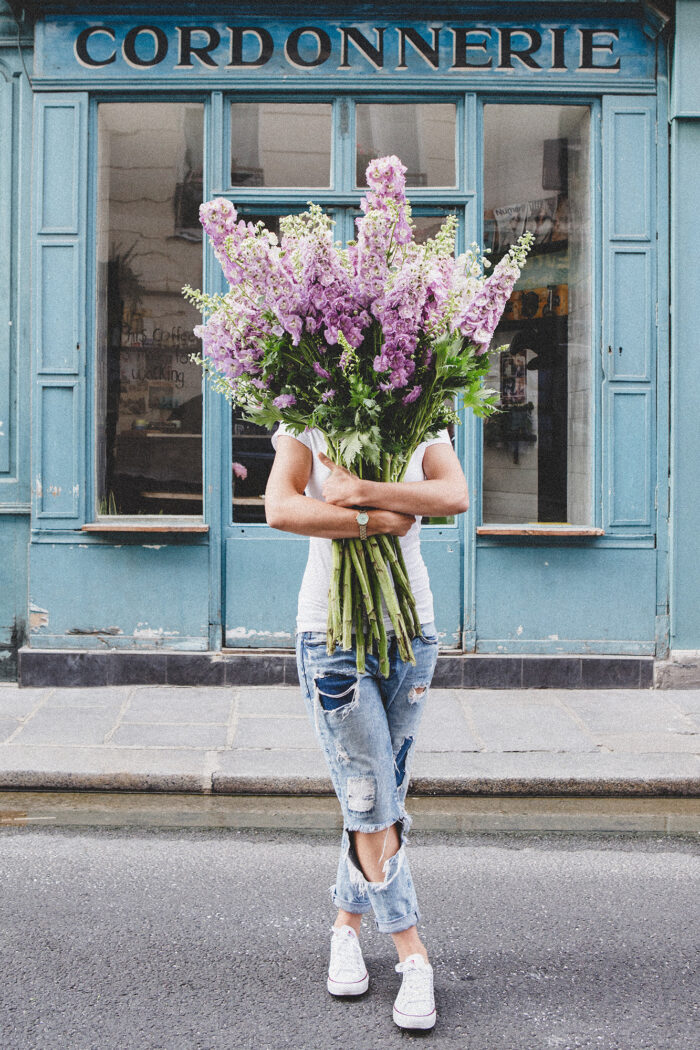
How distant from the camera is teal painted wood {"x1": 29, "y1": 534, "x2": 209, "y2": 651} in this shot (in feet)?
22.0

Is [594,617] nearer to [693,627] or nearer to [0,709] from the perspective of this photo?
[693,627]

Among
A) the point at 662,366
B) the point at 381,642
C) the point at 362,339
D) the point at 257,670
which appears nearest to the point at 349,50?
the point at 662,366

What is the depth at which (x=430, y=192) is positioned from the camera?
6785 millimetres

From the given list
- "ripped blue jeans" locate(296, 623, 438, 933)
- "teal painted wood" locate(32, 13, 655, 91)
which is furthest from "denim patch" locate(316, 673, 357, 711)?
"teal painted wood" locate(32, 13, 655, 91)

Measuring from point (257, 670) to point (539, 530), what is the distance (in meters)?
2.20

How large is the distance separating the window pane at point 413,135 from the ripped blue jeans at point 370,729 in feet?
15.9

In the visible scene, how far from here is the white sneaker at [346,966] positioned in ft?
9.71

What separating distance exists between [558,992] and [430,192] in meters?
5.37

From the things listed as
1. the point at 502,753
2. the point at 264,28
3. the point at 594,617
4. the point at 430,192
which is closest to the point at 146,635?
the point at 502,753

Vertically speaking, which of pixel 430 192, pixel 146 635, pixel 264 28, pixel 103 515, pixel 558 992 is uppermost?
pixel 264 28

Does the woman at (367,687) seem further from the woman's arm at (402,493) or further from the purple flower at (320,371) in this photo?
the purple flower at (320,371)

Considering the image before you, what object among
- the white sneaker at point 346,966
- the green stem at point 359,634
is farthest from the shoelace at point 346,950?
the green stem at point 359,634

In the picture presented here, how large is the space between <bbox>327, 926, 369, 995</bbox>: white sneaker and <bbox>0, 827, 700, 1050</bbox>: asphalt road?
5cm

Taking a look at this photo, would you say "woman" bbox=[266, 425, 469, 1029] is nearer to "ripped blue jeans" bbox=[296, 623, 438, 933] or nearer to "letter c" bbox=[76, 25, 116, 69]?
"ripped blue jeans" bbox=[296, 623, 438, 933]
